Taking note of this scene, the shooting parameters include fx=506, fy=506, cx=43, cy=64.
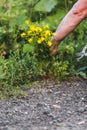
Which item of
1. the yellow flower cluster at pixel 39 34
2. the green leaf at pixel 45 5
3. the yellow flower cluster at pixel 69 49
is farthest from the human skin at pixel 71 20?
the green leaf at pixel 45 5

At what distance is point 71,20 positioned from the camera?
5.36 metres

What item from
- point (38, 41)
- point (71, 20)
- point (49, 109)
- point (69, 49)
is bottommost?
point (49, 109)

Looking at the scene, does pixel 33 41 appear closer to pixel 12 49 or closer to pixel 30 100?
pixel 12 49

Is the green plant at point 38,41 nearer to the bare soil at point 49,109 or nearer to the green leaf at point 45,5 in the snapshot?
the bare soil at point 49,109

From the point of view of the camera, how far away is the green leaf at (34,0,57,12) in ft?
19.8

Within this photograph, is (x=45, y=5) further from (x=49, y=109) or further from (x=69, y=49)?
(x=49, y=109)

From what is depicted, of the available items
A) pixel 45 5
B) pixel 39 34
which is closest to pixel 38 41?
pixel 39 34

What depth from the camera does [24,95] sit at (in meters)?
5.10

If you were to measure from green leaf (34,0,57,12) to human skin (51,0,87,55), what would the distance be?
0.63m

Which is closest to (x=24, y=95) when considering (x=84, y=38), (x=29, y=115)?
(x=29, y=115)

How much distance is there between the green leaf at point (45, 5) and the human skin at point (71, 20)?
24.7 inches

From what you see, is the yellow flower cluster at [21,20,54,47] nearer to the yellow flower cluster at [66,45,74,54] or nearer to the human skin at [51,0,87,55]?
the human skin at [51,0,87,55]

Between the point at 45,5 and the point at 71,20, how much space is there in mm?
817

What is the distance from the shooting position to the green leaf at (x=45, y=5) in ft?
19.8
